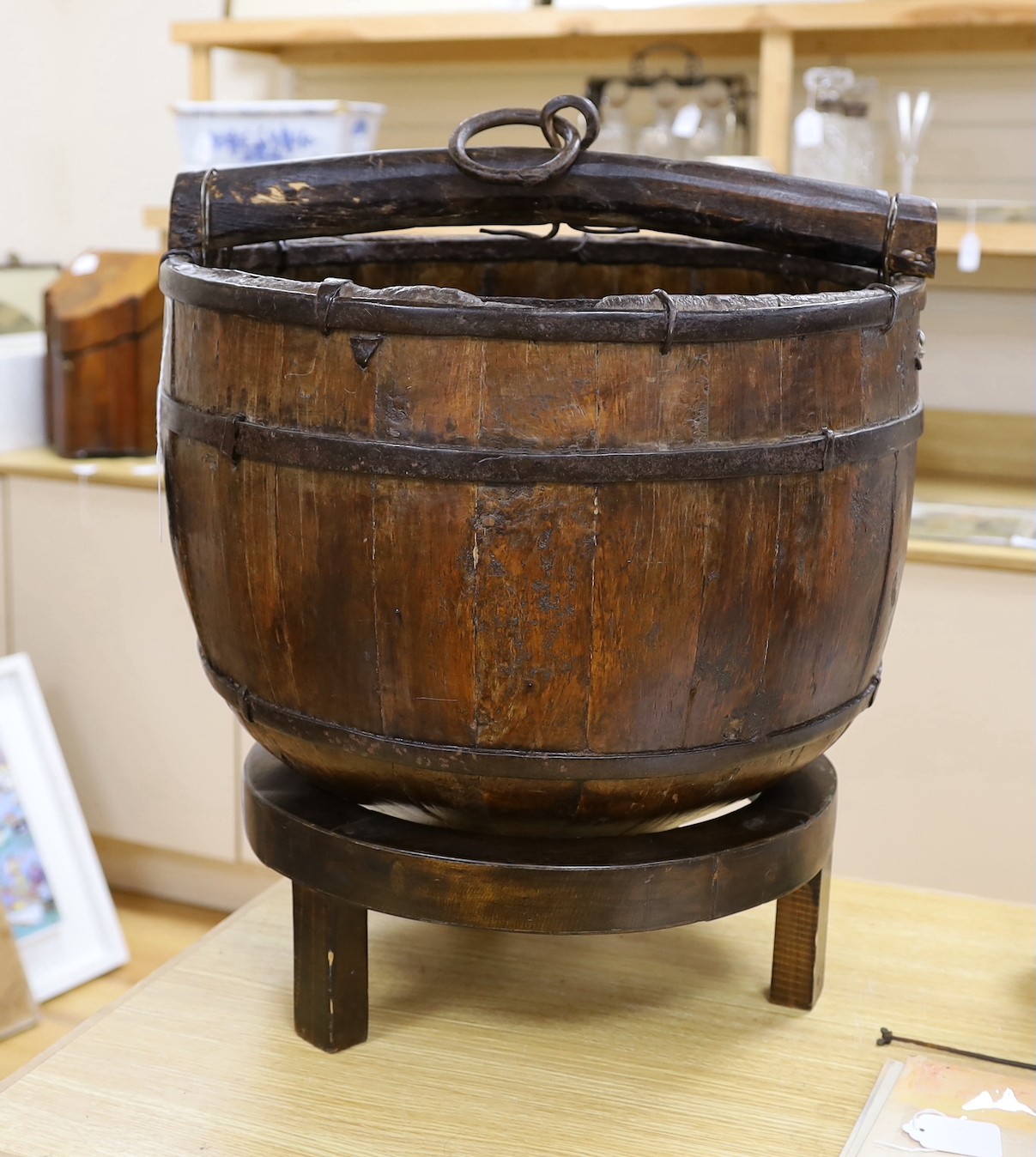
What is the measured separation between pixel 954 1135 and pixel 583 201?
813mm

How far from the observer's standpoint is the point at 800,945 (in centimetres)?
129

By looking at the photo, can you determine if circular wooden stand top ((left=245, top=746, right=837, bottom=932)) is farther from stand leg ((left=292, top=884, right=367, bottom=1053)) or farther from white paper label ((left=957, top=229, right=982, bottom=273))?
white paper label ((left=957, top=229, right=982, bottom=273))

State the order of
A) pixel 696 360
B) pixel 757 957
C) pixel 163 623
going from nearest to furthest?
pixel 696 360
pixel 757 957
pixel 163 623

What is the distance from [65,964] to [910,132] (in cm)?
199

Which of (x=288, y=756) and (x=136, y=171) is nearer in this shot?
(x=288, y=756)

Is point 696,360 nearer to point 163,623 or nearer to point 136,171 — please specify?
point 163,623

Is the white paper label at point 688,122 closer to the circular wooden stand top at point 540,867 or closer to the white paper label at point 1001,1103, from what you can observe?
the circular wooden stand top at point 540,867

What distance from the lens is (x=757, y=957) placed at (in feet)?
4.56

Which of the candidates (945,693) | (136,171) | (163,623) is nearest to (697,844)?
(945,693)

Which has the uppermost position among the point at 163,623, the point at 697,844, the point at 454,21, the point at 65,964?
the point at 454,21

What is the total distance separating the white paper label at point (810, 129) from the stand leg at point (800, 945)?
4.75ft

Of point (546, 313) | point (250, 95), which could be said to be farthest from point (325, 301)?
point (250, 95)

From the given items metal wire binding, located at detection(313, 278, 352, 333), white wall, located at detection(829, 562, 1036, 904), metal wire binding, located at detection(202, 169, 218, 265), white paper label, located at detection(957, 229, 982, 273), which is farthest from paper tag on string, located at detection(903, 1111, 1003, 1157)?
white paper label, located at detection(957, 229, 982, 273)

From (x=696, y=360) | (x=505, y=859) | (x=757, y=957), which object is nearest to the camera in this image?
(x=696, y=360)
